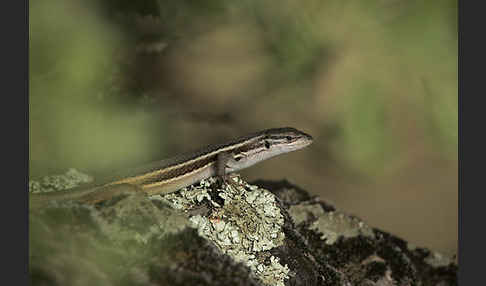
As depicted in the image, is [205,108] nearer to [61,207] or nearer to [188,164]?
[188,164]

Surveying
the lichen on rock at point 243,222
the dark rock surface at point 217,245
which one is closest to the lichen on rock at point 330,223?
the dark rock surface at point 217,245

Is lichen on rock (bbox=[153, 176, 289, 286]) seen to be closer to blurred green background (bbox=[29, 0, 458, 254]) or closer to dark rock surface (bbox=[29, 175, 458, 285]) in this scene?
dark rock surface (bbox=[29, 175, 458, 285])

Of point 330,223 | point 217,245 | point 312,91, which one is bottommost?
point 330,223

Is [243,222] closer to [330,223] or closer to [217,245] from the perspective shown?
[217,245]

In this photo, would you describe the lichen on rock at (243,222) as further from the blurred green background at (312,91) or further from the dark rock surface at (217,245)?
the blurred green background at (312,91)

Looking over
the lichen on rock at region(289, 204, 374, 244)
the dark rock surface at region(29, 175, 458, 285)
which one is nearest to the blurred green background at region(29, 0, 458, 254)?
the dark rock surface at region(29, 175, 458, 285)

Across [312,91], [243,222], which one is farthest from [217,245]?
[312,91]

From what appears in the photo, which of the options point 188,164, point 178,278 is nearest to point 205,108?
point 188,164

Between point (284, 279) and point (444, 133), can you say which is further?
point (444, 133)
